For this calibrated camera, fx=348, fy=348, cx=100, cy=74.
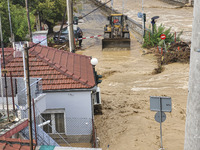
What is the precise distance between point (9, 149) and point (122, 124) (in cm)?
873

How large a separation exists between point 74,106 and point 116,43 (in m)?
19.9

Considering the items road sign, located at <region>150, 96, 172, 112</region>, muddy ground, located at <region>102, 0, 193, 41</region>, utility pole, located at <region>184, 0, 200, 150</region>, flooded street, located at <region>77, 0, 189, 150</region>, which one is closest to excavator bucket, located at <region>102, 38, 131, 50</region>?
flooded street, located at <region>77, 0, 189, 150</region>

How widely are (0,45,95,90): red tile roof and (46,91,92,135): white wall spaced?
35cm

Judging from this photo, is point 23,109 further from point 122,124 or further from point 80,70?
point 122,124

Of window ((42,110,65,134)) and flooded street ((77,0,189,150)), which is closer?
window ((42,110,65,134))

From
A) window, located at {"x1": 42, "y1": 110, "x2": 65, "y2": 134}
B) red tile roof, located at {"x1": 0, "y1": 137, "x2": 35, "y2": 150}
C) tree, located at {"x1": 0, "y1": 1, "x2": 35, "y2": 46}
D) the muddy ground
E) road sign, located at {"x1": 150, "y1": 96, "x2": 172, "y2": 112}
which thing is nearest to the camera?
red tile roof, located at {"x1": 0, "y1": 137, "x2": 35, "y2": 150}

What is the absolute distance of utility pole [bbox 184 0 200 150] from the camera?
4475 millimetres

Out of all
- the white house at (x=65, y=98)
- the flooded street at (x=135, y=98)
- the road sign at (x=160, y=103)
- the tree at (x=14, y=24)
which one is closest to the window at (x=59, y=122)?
the white house at (x=65, y=98)

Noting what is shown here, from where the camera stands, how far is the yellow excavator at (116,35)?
106 ft

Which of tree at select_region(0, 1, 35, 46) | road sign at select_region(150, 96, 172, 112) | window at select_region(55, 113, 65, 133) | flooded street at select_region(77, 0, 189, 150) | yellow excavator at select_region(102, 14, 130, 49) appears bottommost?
flooded street at select_region(77, 0, 189, 150)

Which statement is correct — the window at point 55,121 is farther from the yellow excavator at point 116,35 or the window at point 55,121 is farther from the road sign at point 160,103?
the yellow excavator at point 116,35

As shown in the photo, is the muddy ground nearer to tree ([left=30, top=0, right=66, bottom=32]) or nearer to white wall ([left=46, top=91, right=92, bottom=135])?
tree ([left=30, top=0, right=66, bottom=32])

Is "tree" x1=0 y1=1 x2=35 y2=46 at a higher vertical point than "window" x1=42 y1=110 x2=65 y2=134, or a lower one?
higher

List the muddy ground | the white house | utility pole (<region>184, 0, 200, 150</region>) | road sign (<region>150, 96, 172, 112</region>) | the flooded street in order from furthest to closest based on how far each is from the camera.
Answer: the muddy ground → the flooded street → the white house → road sign (<region>150, 96, 172, 112</region>) → utility pole (<region>184, 0, 200, 150</region>)
